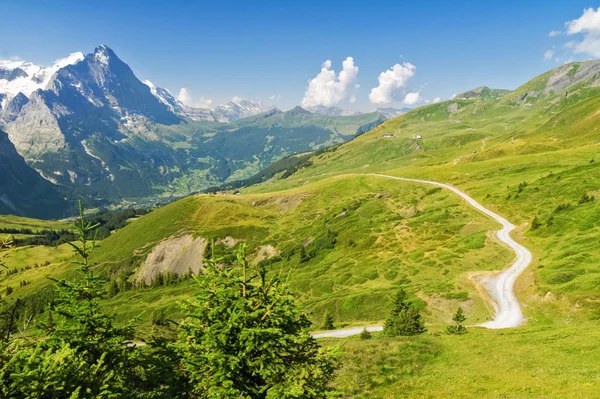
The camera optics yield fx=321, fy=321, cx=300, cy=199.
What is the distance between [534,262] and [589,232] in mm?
13420

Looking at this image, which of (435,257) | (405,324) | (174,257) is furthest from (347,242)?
(174,257)

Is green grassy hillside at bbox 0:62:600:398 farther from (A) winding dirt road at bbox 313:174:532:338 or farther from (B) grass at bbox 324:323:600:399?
(A) winding dirt road at bbox 313:174:532:338

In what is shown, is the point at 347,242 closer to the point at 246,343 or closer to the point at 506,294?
the point at 506,294

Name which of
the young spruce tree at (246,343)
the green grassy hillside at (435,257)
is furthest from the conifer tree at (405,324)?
the young spruce tree at (246,343)

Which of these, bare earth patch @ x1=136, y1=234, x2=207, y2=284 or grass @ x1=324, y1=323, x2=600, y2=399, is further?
bare earth patch @ x1=136, y1=234, x2=207, y2=284

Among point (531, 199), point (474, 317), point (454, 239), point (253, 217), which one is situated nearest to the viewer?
point (474, 317)

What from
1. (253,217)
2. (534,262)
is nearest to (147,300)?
(253,217)

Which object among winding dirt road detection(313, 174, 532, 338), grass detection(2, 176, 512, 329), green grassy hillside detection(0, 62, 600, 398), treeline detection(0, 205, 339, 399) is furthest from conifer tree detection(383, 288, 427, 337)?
treeline detection(0, 205, 339, 399)

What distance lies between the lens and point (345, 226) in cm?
12194

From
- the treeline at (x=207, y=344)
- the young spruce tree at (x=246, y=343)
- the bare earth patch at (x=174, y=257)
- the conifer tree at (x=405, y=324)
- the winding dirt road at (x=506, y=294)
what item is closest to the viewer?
the treeline at (x=207, y=344)

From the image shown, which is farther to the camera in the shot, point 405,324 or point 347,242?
point 347,242

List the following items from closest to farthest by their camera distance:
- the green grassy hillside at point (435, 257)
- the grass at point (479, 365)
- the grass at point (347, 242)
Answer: the grass at point (479, 365) → the green grassy hillside at point (435, 257) → the grass at point (347, 242)

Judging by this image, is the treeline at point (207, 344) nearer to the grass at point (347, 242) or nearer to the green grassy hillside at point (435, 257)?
the grass at point (347, 242)

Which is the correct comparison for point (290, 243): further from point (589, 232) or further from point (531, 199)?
point (589, 232)
